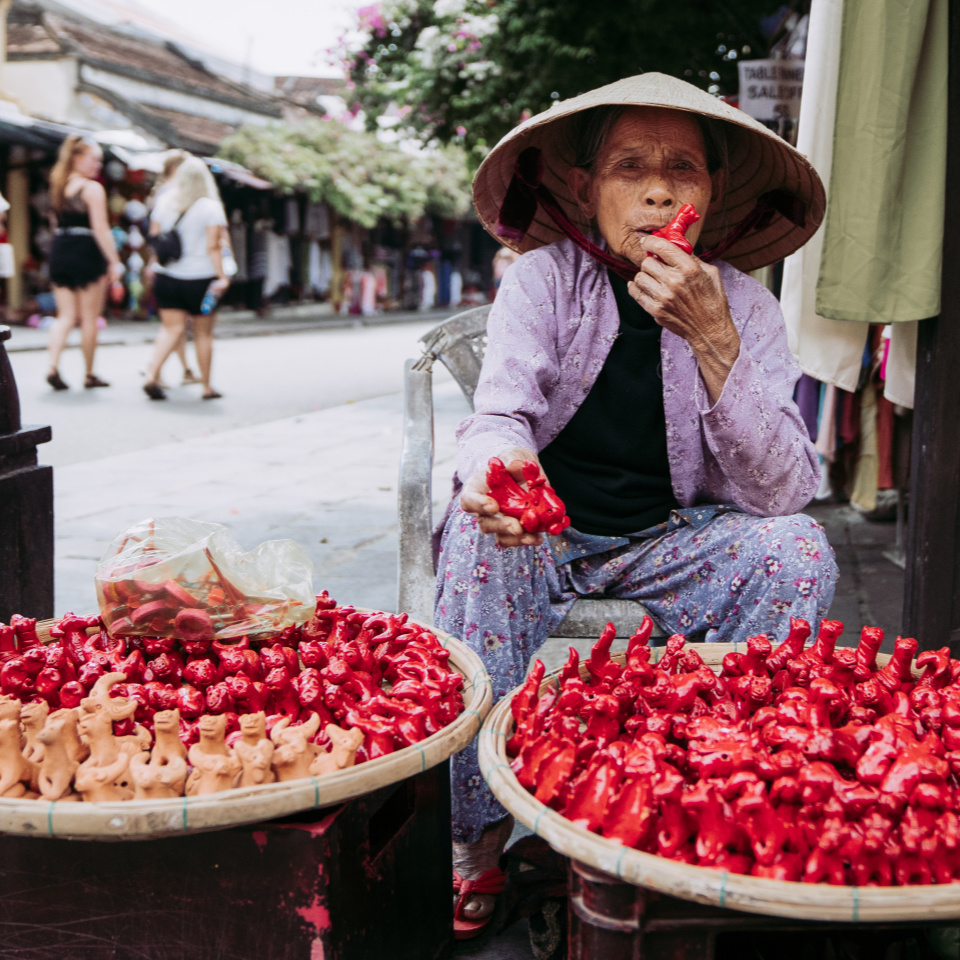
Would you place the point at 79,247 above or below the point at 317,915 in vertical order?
above

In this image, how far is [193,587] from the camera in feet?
5.26

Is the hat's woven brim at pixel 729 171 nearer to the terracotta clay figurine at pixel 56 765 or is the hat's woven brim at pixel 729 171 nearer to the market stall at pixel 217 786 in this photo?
the market stall at pixel 217 786

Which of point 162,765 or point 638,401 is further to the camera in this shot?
point 638,401

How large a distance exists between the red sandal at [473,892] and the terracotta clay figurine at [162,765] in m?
0.64

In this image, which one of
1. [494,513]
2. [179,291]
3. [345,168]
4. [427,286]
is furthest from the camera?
[427,286]

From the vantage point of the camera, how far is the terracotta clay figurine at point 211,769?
117cm

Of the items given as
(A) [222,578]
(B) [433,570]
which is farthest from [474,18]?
(A) [222,578]

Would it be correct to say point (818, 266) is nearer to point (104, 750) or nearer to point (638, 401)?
point (638, 401)

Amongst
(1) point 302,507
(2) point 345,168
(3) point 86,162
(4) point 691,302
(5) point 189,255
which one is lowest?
(1) point 302,507

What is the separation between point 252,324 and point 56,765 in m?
19.2

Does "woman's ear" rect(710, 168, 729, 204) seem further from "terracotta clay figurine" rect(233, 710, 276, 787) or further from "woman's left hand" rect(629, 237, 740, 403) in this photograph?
"terracotta clay figurine" rect(233, 710, 276, 787)

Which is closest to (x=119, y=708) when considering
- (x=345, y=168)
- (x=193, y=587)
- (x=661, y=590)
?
(x=193, y=587)

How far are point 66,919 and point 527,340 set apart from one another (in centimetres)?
126

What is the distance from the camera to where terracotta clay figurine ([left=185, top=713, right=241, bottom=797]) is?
1.17 m
